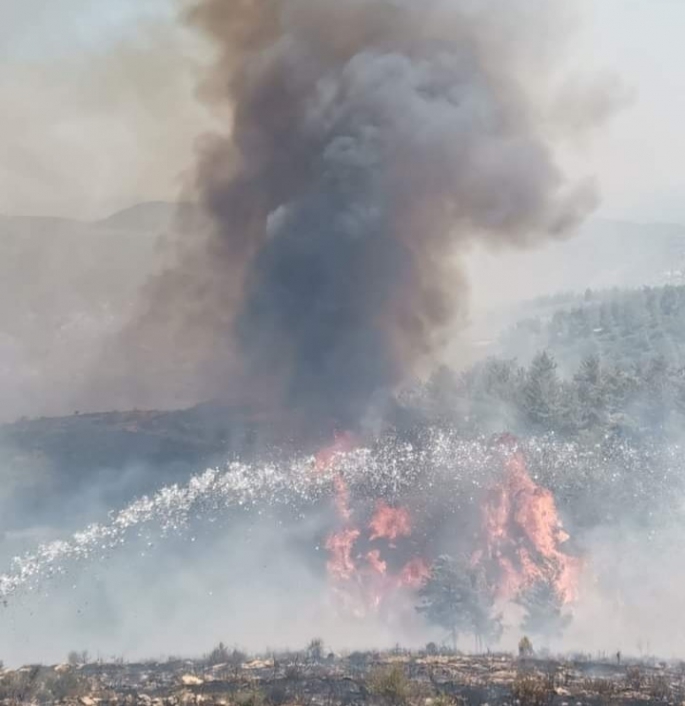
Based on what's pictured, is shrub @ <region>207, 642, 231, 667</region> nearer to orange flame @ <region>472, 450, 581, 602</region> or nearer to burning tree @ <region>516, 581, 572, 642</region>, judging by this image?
burning tree @ <region>516, 581, 572, 642</region>

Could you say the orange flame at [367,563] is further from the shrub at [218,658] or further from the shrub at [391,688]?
the shrub at [391,688]

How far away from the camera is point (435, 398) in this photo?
103 metres

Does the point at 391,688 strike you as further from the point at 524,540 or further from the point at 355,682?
the point at 524,540

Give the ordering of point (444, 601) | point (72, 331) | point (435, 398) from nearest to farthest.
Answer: point (444, 601)
point (435, 398)
point (72, 331)

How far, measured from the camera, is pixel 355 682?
4128 cm

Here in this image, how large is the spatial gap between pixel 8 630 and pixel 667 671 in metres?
50.1

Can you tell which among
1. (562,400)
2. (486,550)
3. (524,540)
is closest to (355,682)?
(486,550)

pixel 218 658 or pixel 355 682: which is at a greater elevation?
pixel 218 658

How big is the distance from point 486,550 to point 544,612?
8826 mm

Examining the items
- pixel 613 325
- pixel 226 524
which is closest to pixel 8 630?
pixel 226 524

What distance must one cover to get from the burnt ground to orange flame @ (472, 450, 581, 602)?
17664 mm

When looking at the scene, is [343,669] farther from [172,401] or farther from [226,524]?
[172,401]

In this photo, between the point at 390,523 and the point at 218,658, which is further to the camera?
the point at 390,523

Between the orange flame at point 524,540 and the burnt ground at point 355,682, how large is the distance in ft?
58.0
